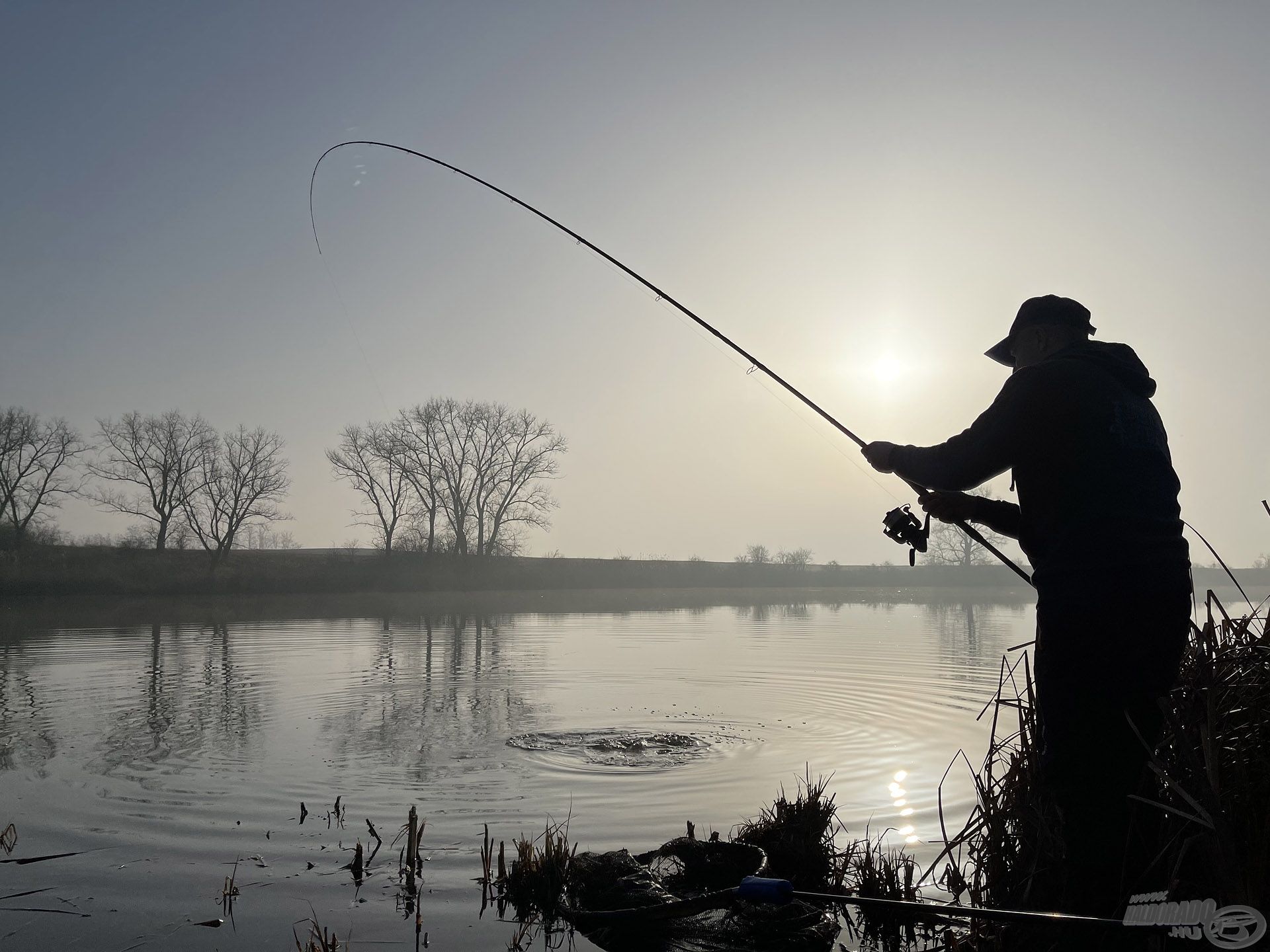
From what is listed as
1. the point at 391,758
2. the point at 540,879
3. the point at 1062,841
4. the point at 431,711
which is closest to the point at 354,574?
the point at 431,711

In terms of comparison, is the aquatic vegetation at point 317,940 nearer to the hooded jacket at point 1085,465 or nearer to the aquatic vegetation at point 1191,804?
the aquatic vegetation at point 1191,804

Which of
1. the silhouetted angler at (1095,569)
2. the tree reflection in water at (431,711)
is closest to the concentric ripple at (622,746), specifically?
the tree reflection in water at (431,711)

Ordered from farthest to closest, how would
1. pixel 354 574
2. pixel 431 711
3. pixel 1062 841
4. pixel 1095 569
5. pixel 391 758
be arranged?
pixel 354 574 < pixel 431 711 < pixel 391 758 < pixel 1062 841 < pixel 1095 569

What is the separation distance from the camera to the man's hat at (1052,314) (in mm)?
3551

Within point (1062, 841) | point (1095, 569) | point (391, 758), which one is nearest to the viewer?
point (1095, 569)

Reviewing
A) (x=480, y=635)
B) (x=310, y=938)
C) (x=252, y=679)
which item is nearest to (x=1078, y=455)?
(x=310, y=938)

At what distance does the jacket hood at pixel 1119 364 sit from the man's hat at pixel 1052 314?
0.23 m

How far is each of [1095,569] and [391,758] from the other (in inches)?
288

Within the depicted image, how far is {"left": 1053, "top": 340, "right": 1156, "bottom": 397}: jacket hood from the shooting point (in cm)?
327

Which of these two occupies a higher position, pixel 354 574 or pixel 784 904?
pixel 354 574

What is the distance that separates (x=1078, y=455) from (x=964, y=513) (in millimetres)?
860

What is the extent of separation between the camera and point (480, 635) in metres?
24.1

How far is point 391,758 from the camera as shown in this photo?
28.5 ft

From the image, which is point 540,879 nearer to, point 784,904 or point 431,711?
point 784,904
